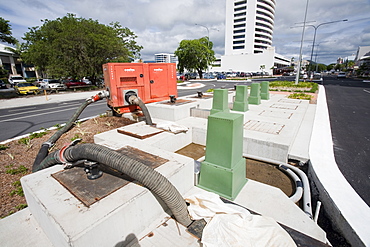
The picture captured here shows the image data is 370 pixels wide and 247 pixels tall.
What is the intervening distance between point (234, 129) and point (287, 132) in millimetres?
3567

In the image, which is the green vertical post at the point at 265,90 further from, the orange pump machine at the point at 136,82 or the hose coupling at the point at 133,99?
the hose coupling at the point at 133,99

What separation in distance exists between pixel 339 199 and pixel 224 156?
6.67 feet

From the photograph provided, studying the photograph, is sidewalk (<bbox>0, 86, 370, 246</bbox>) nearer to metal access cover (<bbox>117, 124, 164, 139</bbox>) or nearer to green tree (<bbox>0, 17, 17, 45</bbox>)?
metal access cover (<bbox>117, 124, 164, 139</bbox>)

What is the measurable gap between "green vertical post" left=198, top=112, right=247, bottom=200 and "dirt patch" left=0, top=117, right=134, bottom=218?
345 centimetres

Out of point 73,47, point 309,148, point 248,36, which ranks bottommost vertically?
point 309,148

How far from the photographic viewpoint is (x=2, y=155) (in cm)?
516

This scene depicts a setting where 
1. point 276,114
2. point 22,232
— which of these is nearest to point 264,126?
point 276,114

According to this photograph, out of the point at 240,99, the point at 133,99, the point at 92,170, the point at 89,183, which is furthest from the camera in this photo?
the point at 240,99

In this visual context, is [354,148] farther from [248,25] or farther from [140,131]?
[248,25]

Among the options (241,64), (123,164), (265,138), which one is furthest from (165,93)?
(241,64)

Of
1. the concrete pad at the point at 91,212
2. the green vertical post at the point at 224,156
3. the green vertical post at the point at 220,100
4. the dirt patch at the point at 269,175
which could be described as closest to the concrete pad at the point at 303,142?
the dirt patch at the point at 269,175

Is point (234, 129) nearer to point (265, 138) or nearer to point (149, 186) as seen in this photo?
point (149, 186)

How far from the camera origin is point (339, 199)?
124 inches

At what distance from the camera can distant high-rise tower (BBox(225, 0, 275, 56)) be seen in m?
85.4
